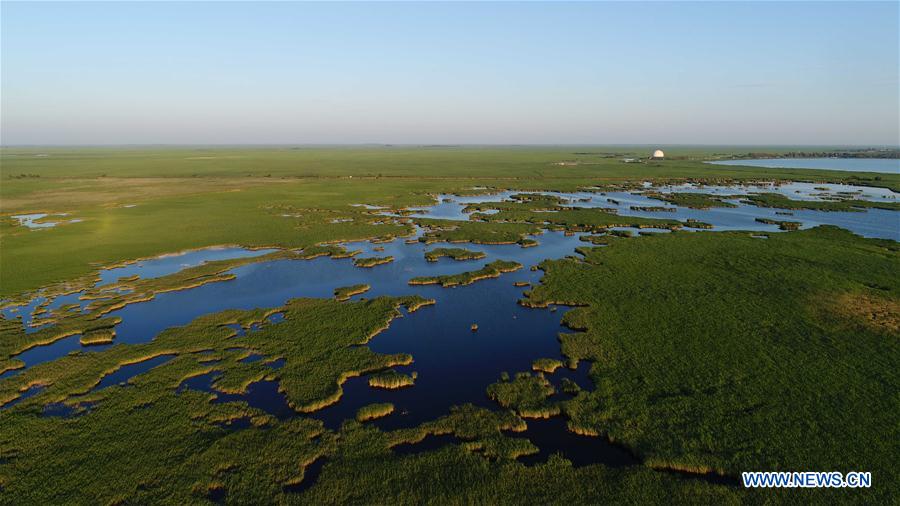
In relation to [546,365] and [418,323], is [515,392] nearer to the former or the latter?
[546,365]

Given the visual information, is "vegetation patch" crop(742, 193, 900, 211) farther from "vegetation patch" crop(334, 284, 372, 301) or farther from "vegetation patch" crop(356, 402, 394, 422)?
"vegetation patch" crop(356, 402, 394, 422)

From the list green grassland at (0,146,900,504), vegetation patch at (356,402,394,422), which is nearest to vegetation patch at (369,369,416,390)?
green grassland at (0,146,900,504)

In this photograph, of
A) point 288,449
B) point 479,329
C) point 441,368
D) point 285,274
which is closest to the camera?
point 288,449

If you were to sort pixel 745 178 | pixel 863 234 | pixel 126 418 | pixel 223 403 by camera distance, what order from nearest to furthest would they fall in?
pixel 126 418, pixel 223 403, pixel 863 234, pixel 745 178

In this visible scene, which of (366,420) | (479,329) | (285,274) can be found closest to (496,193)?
(285,274)

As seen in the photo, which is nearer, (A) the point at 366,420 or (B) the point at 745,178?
(A) the point at 366,420

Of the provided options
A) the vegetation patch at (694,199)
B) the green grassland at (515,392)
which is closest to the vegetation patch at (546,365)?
the green grassland at (515,392)

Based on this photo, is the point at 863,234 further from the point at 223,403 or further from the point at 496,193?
the point at 223,403

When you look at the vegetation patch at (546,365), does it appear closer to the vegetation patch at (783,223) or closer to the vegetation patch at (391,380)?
the vegetation patch at (391,380)
